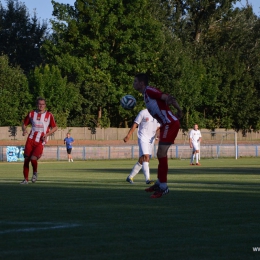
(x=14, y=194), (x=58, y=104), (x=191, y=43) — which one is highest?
(x=191, y=43)

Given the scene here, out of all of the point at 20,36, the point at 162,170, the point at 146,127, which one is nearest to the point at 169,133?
the point at 162,170

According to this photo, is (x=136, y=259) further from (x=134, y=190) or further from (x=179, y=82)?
(x=179, y=82)

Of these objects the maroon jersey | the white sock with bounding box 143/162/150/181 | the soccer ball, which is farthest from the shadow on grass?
the white sock with bounding box 143/162/150/181

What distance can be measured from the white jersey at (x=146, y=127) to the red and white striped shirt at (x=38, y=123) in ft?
7.63

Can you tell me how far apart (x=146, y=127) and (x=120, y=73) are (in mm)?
51458

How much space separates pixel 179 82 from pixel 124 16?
7.97 meters

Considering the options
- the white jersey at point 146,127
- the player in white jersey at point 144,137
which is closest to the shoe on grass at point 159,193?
the player in white jersey at point 144,137

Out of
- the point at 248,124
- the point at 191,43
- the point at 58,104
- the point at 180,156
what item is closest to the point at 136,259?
A: the point at 180,156

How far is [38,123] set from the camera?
59.0ft

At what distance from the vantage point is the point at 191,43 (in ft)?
263

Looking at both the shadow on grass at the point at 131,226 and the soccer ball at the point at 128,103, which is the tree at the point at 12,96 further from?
the shadow on grass at the point at 131,226

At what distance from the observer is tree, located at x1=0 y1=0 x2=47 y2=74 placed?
83.7 meters

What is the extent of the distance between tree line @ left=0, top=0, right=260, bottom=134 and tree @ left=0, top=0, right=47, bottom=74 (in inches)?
480

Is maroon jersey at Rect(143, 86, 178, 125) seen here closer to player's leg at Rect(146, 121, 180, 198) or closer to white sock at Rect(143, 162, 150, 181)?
player's leg at Rect(146, 121, 180, 198)
